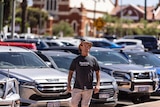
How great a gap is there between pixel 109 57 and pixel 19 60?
4507 millimetres

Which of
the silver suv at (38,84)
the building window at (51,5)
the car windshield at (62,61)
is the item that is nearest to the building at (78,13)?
the building window at (51,5)

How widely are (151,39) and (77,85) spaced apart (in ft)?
104

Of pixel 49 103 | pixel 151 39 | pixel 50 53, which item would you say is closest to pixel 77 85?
pixel 49 103

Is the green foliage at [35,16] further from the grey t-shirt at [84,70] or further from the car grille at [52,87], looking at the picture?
the grey t-shirt at [84,70]

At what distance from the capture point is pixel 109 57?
15.1 meters

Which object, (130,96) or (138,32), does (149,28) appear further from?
(130,96)

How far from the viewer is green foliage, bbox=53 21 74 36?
311ft

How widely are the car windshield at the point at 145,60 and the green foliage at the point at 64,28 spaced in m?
77.7

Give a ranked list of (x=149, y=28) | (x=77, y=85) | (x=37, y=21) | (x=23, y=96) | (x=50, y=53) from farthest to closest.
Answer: (x=37, y=21)
(x=149, y=28)
(x=50, y=53)
(x=23, y=96)
(x=77, y=85)

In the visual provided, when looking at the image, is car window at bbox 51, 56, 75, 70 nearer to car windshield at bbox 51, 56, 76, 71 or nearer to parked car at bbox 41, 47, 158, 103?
car windshield at bbox 51, 56, 76, 71

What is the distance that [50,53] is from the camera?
1339 cm

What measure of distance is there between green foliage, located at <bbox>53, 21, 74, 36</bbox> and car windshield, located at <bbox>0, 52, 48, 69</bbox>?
8259cm

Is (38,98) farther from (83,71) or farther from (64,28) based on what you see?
(64,28)

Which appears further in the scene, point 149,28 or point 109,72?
point 149,28
